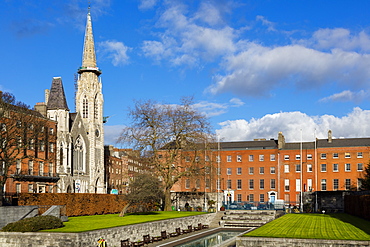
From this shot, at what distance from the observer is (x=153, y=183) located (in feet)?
165

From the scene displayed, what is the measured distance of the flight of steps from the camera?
55.6 meters

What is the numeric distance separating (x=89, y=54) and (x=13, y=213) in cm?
6611

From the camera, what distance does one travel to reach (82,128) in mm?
86500

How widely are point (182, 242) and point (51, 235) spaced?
1305cm

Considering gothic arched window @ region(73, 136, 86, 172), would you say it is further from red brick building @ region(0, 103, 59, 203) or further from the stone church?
red brick building @ region(0, 103, 59, 203)

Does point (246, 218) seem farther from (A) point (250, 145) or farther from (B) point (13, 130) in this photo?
(A) point (250, 145)

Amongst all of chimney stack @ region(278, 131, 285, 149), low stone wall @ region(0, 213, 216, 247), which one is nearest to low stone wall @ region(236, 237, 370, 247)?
low stone wall @ region(0, 213, 216, 247)

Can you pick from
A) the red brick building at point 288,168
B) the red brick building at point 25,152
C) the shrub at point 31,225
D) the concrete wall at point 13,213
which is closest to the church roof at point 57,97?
the red brick building at point 25,152

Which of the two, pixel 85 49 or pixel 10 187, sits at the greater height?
pixel 85 49

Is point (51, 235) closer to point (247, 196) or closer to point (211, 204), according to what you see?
point (211, 204)

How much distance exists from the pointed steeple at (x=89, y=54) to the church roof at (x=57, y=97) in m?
12.1

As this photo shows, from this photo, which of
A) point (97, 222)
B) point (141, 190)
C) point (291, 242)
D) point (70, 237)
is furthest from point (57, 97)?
point (291, 242)

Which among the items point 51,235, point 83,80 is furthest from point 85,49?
point 51,235

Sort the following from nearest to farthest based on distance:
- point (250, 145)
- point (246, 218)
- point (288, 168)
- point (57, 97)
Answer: point (246, 218)
point (57, 97)
point (288, 168)
point (250, 145)
